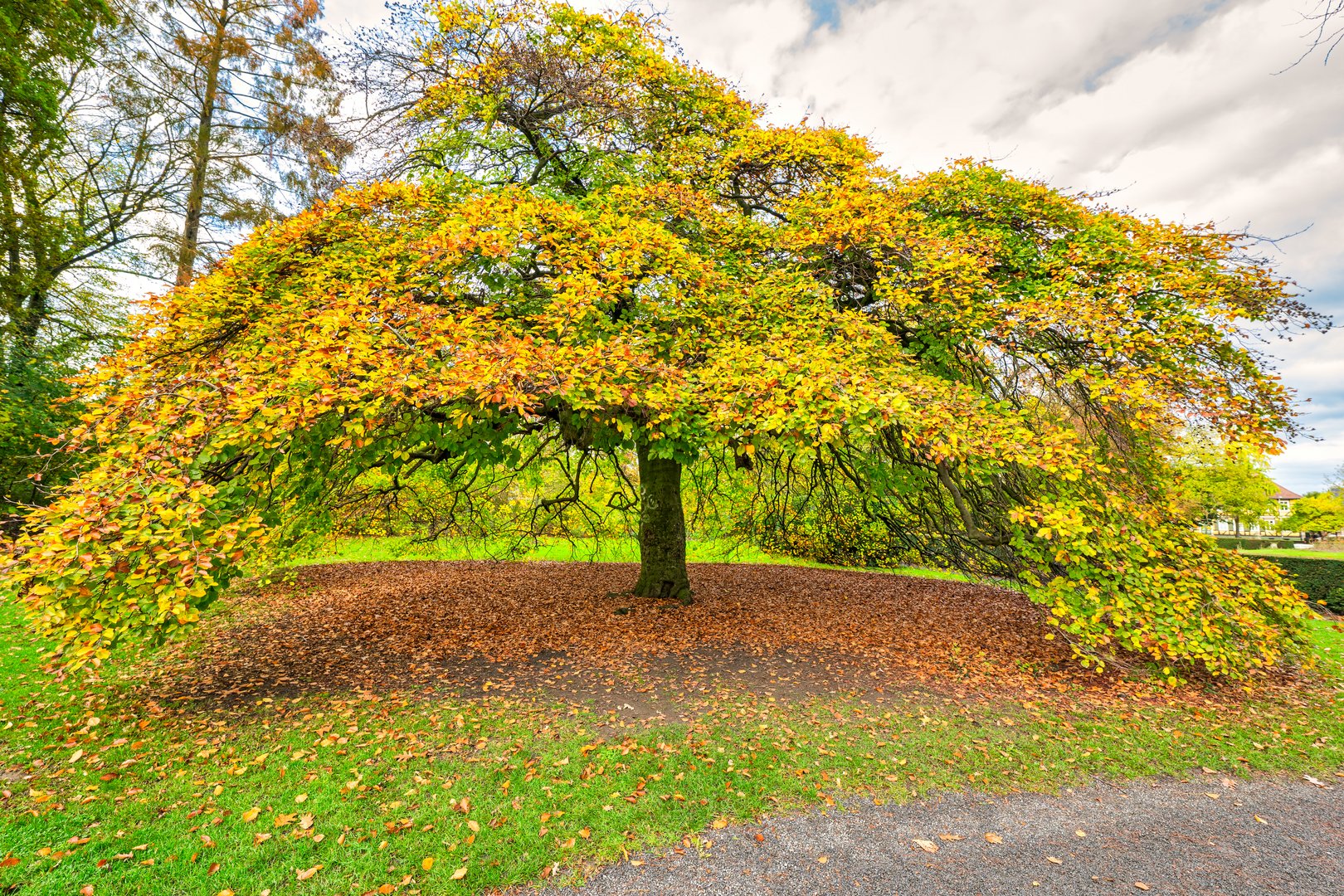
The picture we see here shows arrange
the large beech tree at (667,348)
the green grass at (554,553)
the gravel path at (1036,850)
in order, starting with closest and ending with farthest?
the gravel path at (1036,850)
the large beech tree at (667,348)
the green grass at (554,553)

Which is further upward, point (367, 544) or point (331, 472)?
point (331, 472)

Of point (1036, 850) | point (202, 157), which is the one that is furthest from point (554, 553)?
point (1036, 850)

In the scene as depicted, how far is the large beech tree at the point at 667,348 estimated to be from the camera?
4941 mm

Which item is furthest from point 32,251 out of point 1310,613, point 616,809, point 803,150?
point 1310,613

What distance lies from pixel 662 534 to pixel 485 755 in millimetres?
6081

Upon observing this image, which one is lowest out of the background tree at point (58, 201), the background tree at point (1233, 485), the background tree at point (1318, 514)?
the background tree at point (1318, 514)

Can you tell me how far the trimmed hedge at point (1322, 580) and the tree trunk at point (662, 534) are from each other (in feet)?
48.4

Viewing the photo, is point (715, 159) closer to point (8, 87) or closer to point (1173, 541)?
point (1173, 541)

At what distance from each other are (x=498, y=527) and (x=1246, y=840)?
42.7 feet

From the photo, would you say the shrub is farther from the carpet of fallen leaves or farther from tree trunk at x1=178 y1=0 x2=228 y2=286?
tree trunk at x1=178 y1=0 x2=228 y2=286

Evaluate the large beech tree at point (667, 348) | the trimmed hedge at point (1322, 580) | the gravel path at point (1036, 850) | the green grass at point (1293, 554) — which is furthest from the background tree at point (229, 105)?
the green grass at point (1293, 554)

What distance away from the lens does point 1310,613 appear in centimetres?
564

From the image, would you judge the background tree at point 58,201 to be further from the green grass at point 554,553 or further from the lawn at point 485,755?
the green grass at point 554,553

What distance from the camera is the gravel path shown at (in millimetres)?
3473
